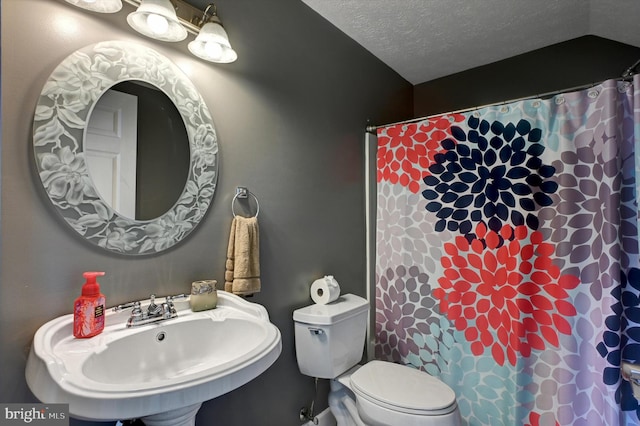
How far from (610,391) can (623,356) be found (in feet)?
0.58

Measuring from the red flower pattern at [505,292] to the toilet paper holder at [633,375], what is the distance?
25 centimetres

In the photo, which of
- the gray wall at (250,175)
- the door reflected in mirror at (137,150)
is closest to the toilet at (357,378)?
the gray wall at (250,175)

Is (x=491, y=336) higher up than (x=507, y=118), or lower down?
lower down

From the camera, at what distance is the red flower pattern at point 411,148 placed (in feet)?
6.37

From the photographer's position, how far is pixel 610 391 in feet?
4.69

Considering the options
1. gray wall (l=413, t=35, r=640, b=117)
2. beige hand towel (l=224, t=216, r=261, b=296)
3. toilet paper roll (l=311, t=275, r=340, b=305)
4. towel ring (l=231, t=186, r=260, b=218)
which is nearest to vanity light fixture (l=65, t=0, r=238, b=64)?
towel ring (l=231, t=186, r=260, b=218)

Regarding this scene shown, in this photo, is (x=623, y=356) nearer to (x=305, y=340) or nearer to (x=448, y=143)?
(x=448, y=143)

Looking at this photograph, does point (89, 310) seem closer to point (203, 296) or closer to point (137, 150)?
point (203, 296)

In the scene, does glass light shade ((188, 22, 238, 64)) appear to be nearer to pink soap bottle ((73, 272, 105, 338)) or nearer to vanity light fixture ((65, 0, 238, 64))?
vanity light fixture ((65, 0, 238, 64))

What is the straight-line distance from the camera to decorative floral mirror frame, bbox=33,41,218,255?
934mm

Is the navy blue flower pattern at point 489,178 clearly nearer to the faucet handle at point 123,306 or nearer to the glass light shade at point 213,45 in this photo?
the glass light shade at point 213,45

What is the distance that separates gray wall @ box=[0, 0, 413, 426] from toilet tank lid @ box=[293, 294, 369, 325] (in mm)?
82

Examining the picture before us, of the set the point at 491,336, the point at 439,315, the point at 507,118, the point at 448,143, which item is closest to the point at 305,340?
the point at 439,315

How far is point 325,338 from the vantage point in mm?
1568
